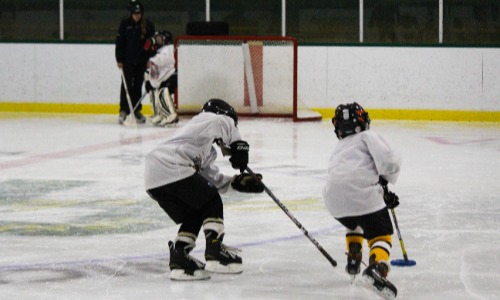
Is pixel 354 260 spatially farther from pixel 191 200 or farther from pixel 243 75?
pixel 243 75

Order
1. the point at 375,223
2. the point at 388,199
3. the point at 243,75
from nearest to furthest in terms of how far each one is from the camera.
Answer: the point at 375,223 < the point at 388,199 < the point at 243,75

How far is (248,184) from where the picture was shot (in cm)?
477

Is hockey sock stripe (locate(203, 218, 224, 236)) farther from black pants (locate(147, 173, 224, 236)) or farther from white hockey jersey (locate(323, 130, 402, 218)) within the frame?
white hockey jersey (locate(323, 130, 402, 218))

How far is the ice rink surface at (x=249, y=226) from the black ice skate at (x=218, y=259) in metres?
0.07

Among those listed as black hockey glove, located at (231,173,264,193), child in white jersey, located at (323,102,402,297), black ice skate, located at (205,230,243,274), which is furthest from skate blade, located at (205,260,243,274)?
child in white jersey, located at (323,102,402,297)

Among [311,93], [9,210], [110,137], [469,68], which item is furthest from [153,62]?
[9,210]

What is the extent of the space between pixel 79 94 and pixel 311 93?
284cm

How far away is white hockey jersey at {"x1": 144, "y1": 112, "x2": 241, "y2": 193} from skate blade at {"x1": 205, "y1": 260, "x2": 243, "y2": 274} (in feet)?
1.31

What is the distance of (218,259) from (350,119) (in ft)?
2.81

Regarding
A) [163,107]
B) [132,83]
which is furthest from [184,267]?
[132,83]

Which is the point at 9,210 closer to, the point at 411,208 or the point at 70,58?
the point at 411,208

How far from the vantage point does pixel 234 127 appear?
4.75 metres

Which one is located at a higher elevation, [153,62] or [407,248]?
[153,62]

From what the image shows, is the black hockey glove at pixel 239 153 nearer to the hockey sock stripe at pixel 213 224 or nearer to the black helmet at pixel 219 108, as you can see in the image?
the black helmet at pixel 219 108
